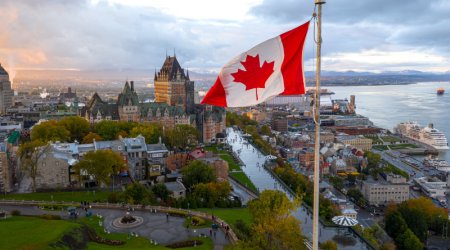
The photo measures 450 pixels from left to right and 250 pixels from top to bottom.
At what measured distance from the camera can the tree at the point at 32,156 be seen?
3616 cm

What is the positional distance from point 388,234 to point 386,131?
79249 mm

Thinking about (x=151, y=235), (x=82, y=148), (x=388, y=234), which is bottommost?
(x=388, y=234)

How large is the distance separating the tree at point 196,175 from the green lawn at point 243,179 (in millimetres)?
8131

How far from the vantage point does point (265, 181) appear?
54188 millimetres

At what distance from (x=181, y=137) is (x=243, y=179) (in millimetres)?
12923

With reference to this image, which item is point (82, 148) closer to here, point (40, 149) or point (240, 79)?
point (40, 149)

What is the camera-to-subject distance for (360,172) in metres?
71.7

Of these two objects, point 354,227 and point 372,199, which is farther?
point 372,199

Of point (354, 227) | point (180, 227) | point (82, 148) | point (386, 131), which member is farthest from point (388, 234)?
point (386, 131)

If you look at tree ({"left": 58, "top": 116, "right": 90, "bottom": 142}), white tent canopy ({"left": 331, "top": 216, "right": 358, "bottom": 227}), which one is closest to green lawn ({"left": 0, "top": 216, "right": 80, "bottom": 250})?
white tent canopy ({"left": 331, "top": 216, "right": 358, "bottom": 227})

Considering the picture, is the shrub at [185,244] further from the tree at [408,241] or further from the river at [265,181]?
the tree at [408,241]

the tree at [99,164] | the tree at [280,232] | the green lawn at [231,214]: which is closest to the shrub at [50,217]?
Result: the tree at [99,164]

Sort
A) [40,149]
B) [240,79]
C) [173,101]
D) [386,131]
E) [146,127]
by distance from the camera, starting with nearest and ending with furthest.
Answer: [240,79], [40,149], [146,127], [173,101], [386,131]

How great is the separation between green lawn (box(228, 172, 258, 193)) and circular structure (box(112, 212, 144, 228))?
789 inches
